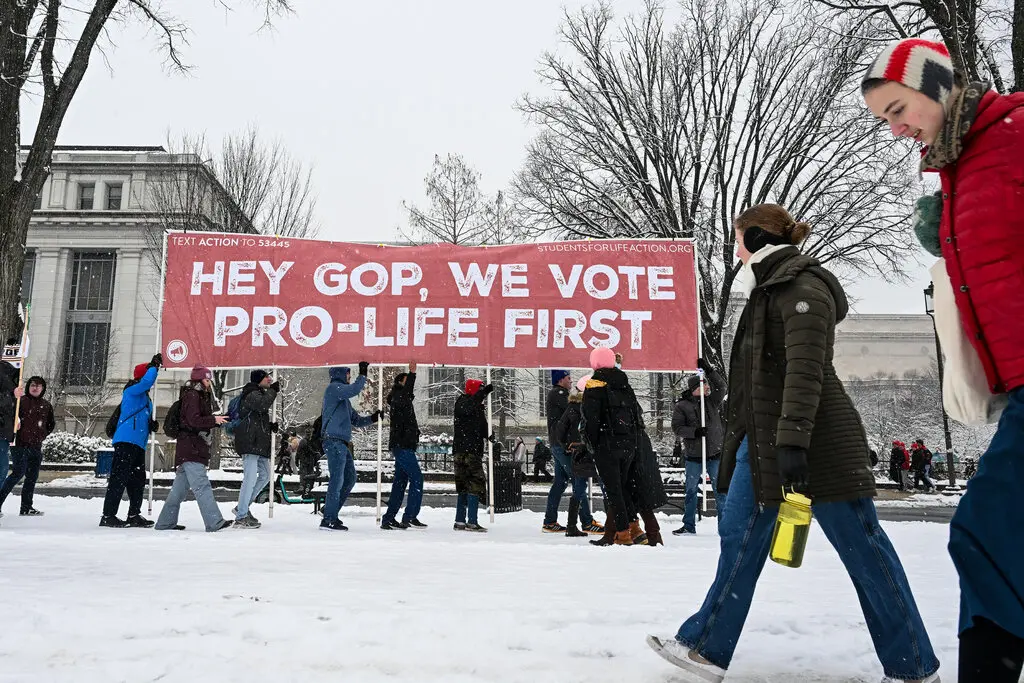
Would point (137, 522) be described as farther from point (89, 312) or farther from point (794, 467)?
point (89, 312)

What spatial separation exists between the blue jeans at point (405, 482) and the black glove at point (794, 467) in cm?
682

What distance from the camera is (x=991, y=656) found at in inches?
70.7

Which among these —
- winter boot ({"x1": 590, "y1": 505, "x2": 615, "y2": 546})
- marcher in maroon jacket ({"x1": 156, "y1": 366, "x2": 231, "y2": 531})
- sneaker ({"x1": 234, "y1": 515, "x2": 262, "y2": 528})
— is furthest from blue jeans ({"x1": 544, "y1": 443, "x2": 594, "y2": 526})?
marcher in maroon jacket ({"x1": 156, "y1": 366, "x2": 231, "y2": 531})

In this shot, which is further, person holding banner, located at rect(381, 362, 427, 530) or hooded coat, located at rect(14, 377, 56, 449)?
hooded coat, located at rect(14, 377, 56, 449)

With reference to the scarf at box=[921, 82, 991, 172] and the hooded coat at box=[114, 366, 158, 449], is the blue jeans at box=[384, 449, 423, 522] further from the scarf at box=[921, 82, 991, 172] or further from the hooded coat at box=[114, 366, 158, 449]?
the scarf at box=[921, 82, 991, 172]

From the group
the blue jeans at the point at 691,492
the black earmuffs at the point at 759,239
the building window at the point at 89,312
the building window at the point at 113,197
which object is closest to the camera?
the black earmuffs at the point at 759,239

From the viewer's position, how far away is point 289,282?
401 inches

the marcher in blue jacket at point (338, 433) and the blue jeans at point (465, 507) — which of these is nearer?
the marcher in blue jacket at point (338, 433)

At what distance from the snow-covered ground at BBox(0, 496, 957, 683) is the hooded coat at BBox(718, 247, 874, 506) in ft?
2.82

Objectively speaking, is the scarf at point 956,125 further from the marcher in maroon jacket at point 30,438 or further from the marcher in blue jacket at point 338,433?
the marcher in maroon jacket at point 30,438

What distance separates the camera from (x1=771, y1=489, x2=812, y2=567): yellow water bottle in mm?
2705

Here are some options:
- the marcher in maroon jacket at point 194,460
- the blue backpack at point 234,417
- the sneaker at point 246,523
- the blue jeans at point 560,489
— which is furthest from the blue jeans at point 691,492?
the blue backpack at point 234,417

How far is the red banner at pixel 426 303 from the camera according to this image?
10031 mm

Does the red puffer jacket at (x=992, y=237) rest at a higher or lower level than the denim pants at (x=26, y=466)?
higher
